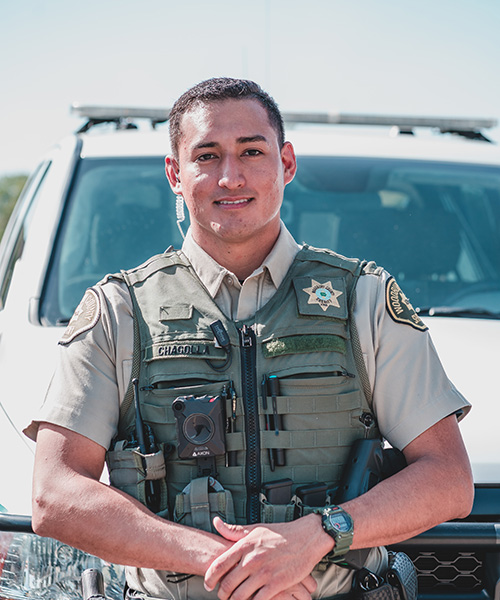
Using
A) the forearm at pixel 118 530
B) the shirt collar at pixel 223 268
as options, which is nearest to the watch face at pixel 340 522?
the forearm at pixel 118 530

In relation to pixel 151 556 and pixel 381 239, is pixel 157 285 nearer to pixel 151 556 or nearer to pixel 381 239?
pixel 151 556

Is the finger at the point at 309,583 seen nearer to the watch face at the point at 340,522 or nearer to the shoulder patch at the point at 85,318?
the watch face at the point at 340,522

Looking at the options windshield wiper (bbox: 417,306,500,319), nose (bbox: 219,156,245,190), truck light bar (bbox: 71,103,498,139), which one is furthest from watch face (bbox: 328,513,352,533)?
truck light bar (bbox: 71,103,498,139)

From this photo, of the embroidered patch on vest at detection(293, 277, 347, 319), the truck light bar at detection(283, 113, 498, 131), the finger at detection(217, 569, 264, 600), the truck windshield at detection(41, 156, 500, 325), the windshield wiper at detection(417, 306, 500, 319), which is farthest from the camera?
the truck light bar at detection(283, 113, 498, 131)

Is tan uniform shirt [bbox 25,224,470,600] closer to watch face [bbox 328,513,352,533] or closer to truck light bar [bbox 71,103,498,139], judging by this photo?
watch face [bbox 328,513,352,533]

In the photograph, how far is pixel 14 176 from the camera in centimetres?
4547

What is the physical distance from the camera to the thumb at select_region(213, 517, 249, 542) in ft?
6.06

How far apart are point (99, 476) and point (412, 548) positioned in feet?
2.72

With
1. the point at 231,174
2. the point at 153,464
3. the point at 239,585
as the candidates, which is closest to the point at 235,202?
the point at 231,174

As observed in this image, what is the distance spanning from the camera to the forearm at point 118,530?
6.02ft

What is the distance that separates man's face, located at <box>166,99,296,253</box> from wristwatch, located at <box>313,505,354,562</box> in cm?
76

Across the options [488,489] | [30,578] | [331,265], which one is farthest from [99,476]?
[488,489]

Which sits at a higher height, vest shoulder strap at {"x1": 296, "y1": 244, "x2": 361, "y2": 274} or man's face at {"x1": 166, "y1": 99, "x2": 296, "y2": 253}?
man's face at {"x1": 166, "y1": 99, "x2": 296, "y2": 253}

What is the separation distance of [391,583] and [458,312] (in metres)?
1.21
